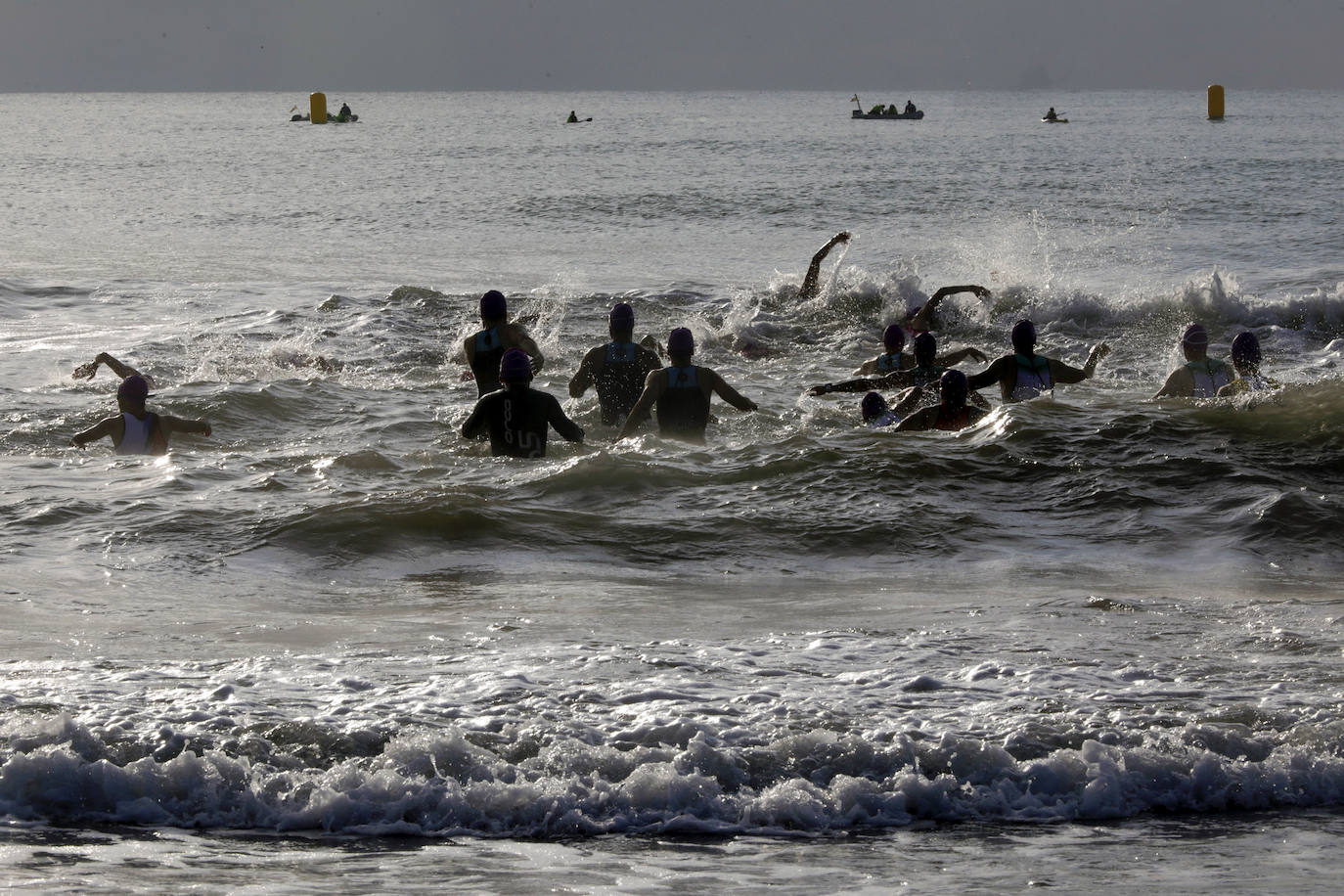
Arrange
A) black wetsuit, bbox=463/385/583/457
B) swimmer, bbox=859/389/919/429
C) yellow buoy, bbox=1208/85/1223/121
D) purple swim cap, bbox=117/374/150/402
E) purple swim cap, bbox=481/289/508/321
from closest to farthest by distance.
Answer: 1. black wetsuit, bbox=463/385/583/457
2. purple swim cap, bbox=117/374/150/402
3. swimmer, bbox=859/389/919/429
4. purple swim cap, bbox=481/289/508/321
5. yellow buoy, bbox=1208/85/1223/121

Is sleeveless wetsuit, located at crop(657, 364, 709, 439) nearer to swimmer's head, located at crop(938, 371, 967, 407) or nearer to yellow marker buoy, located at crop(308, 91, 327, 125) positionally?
swimmer's head, located at crop(938, 371, 967, 407)

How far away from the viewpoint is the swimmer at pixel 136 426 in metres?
11.0

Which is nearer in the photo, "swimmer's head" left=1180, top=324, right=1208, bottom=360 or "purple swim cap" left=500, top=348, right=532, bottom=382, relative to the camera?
"purple swim cap" left=500, top=348, right=532, bottom=382

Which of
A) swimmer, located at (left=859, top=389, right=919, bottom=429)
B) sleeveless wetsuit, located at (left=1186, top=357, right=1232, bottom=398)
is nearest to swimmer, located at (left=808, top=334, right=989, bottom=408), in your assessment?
swimmer, located at (left=859, top=389, right=919, bottom=429)

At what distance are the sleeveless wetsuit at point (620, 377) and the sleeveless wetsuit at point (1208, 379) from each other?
466cm

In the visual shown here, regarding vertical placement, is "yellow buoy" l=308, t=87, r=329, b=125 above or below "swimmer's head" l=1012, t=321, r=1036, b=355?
above

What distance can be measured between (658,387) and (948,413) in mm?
2315

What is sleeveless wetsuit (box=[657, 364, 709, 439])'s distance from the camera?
36.0 feet

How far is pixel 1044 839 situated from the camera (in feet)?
15.3

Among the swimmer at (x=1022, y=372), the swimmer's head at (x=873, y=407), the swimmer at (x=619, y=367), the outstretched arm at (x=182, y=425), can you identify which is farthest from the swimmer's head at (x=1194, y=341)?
the outstretched arm at (x=182, y=425)

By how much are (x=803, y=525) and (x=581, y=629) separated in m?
2.76

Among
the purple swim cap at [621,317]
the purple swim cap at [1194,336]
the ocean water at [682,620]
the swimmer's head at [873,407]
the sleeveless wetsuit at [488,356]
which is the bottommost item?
the ocean water at [682,620]

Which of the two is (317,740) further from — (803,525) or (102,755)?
(803,525)

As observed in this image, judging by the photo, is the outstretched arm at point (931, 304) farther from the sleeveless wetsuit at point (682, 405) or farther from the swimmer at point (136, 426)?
the swimmer at point (136, 426)
